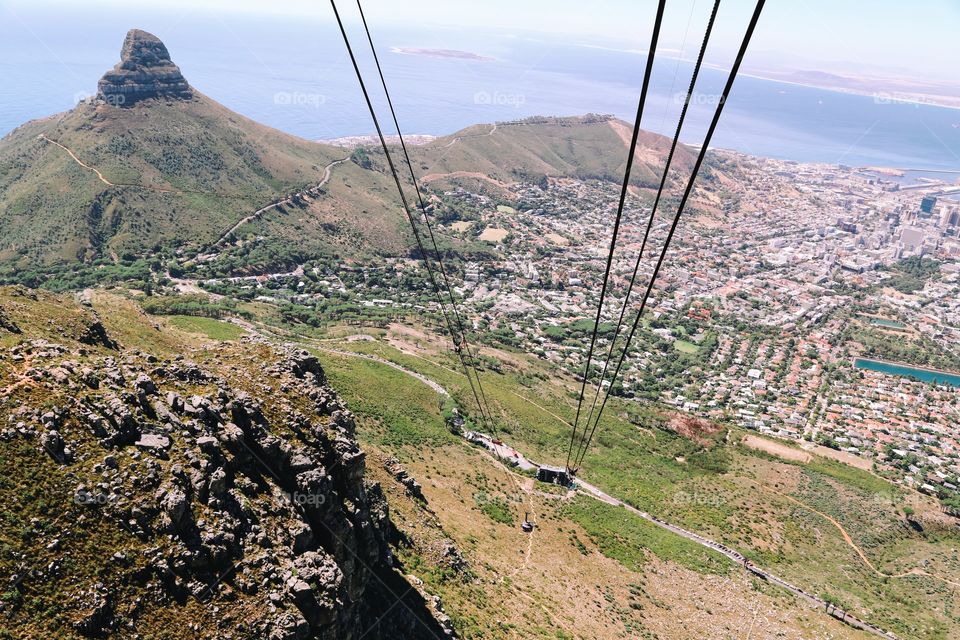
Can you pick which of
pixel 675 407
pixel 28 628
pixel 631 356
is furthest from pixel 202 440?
pixel 631 356

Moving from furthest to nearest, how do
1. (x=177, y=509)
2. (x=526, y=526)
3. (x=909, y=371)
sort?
(x=909, y=371) → (x=526, y=526) → (x=177, y=509)

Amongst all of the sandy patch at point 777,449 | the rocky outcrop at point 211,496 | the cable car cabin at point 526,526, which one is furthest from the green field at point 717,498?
the rocky outcrop at point 211,496

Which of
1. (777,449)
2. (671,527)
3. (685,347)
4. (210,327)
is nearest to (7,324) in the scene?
(210,327)

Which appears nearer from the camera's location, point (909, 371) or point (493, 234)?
point (909, 371)

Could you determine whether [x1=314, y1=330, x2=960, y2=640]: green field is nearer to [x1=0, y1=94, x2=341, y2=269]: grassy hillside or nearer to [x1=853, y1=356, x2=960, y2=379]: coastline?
[x1=853, y1=356, x2=960, y2=379]: coastline

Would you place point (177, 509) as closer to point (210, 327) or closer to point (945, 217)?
point (210, 327)

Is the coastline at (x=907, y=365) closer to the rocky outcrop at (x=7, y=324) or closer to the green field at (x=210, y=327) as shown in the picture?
the green field at (x=210, y=327)

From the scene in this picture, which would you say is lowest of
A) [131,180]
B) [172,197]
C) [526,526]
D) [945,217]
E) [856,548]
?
[856,548]
